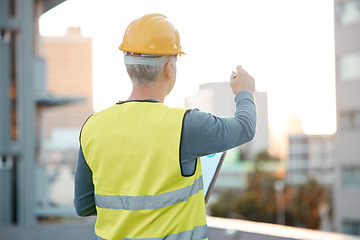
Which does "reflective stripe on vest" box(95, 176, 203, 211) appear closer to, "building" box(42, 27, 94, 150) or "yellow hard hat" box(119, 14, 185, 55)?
"yellow hard hat" box(119, 14, 185, 55)

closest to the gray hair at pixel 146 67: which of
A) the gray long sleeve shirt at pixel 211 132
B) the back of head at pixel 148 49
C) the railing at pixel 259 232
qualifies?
the back of head at pixel 148 49

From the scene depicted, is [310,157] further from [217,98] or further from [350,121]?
[217,98]

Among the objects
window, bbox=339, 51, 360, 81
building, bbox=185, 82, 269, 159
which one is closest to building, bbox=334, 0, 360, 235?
window, bbox=339, 51, 360, 81

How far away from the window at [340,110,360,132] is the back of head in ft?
95.0

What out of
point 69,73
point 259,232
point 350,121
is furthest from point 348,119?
point 69,73

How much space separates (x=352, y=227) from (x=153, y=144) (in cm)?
3133

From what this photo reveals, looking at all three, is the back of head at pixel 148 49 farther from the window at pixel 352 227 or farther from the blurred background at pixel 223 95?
the window at pixel 352 227

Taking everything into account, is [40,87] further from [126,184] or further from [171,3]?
[126,184]

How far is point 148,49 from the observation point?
100 cm

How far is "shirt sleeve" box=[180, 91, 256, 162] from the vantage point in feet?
3.04

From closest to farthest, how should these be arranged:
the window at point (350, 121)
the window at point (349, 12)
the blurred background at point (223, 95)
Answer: the blurred background at point (223, 95) < the window at point (350, 121) < the window at point (349, 12)

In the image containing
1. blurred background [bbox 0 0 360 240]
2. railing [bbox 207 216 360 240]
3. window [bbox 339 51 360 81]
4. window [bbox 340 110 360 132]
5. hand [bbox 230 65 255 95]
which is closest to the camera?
hand [bbox 230 65 255 95]

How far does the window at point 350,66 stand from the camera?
27.2 metres

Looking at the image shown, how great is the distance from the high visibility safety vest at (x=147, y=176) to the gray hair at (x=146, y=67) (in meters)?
0.05
